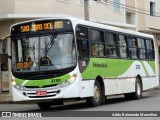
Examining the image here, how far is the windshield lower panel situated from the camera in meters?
17.6

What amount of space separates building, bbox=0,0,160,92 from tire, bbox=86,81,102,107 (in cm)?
887

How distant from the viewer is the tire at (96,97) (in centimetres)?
1893

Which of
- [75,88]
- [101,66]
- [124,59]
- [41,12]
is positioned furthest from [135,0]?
[75,88]

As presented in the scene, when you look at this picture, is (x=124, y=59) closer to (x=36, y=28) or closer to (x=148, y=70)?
(x=148, y=70)

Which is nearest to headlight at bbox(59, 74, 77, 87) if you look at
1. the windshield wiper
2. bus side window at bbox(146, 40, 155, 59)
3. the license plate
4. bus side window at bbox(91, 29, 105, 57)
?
the license plate

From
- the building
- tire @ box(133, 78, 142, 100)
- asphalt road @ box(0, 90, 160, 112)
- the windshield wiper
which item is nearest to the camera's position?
the windshield wiper

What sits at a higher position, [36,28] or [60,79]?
[36,28]

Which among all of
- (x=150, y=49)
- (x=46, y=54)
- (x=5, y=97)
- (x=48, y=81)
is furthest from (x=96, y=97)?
(x=5, y=97)

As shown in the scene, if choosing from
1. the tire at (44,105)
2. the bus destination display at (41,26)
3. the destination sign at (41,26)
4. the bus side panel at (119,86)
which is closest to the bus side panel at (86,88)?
the bus side panel at (119,86)

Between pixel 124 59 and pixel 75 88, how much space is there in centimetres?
566

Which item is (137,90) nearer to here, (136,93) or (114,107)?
(136,93)

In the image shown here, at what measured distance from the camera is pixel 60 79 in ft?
57.1

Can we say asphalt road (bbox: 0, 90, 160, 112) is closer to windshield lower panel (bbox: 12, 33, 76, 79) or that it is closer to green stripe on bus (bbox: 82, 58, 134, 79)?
green stripe on bus (bbox: 82, 58, 134, 79)

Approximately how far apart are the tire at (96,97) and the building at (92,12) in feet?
29.1
